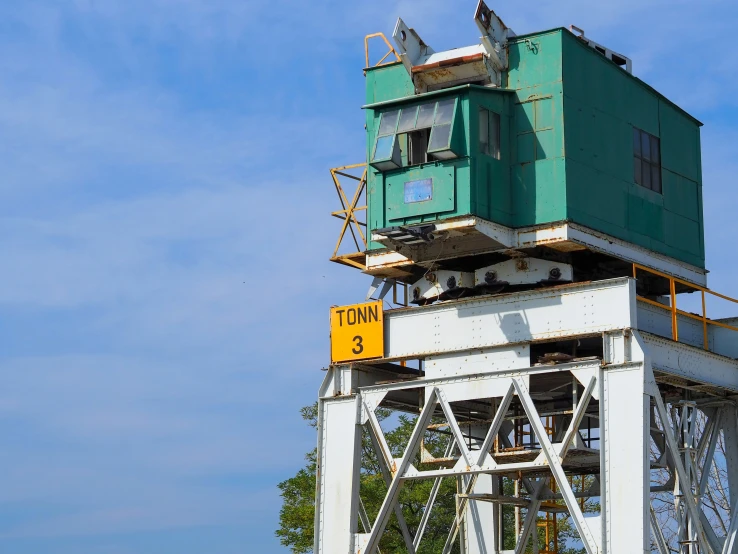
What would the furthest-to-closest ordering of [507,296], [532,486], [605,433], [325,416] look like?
[532,486], [325,416], [507,296], [605,433]

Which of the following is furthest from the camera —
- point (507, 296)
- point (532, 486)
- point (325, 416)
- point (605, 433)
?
point (532, 486)

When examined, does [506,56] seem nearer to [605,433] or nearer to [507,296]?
[507,296]

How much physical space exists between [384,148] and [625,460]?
8.11 m

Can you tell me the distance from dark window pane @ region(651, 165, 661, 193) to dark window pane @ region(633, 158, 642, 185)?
0.58 meters

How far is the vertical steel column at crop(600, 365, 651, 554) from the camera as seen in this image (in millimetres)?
25031

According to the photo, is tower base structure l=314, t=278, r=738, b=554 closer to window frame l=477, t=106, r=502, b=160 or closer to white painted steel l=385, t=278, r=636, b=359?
white painted steel l=385, t=278, r=636, b=359

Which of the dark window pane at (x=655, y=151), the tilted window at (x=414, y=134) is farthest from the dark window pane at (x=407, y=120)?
the dark window pane at (x=655, y=151)

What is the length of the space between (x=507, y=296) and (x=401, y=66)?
588cm

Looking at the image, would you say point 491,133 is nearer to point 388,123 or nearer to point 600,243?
point 388,123

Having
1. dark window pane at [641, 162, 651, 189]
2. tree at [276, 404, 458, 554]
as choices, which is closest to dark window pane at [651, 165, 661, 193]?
dark window pane at [641, 162, 651, 189]

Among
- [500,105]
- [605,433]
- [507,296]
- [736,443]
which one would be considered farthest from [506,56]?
[736,443]

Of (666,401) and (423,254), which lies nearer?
(423,254)

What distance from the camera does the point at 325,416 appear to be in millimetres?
29750

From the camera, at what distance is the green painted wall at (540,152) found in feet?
91.4
